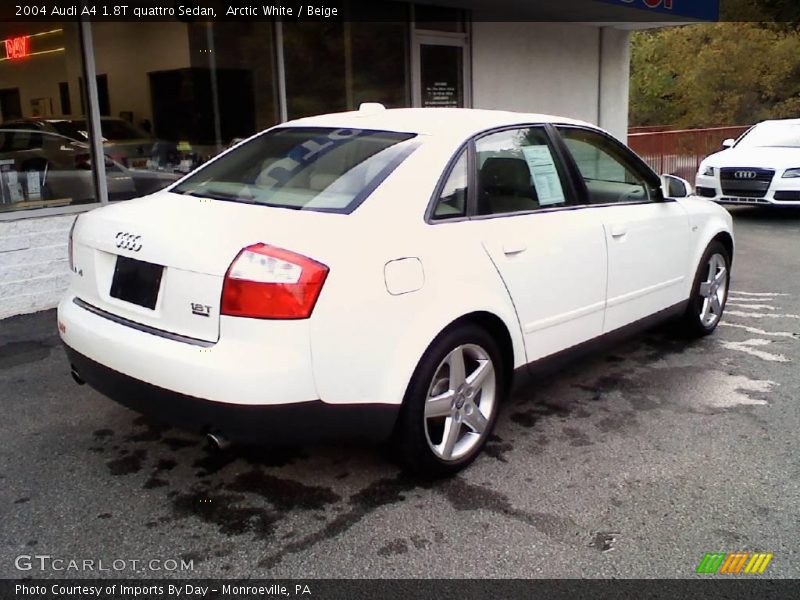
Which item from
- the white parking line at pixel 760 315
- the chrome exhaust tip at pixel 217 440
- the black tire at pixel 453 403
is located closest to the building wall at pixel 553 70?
the white parking line at pixel 760 315

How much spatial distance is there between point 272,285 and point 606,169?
2761 millimetres

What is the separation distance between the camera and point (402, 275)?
3180 mm

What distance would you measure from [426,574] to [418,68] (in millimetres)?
8246

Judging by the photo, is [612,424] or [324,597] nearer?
[324,597]

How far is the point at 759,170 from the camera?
12.2 m

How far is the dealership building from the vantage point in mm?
6891

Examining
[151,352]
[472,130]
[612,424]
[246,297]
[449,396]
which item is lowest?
[612,424]

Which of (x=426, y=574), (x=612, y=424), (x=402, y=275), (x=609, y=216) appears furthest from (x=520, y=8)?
(x=426, y=574)

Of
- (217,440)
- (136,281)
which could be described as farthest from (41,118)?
(217,440)

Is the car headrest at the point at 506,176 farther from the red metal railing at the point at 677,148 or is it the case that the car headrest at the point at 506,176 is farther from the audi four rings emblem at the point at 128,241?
the red metal railing at the point at 677,148

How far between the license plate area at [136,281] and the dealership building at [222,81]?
Answer: 3609 millimetres

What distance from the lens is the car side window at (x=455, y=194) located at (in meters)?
3.52

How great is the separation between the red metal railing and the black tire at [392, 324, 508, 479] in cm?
1258

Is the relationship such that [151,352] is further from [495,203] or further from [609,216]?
[609,216]
